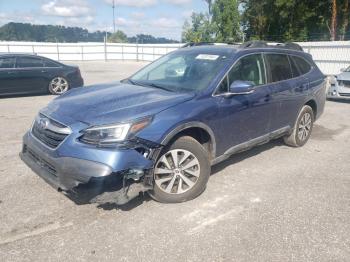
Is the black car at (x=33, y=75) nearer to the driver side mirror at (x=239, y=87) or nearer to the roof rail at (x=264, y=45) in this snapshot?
the roof rail at (x=264, y=45)

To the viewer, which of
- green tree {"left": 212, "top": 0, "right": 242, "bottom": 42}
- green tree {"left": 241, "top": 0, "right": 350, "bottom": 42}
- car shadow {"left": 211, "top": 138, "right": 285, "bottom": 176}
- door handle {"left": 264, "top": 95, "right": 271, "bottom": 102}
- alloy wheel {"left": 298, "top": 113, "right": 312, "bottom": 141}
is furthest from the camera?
green tree {"left": 212, "top": 0, "right": 242, "bottom": 42}

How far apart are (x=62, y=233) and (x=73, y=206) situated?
0.51 m

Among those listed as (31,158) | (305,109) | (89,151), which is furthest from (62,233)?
(305,109)

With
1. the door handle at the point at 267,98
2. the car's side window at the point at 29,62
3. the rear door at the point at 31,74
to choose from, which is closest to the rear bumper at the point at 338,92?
the door handle at the point at 267,98

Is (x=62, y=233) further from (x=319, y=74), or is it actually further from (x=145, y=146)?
(x=319, y=74)

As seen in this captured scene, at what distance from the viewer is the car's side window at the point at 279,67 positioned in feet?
16.9

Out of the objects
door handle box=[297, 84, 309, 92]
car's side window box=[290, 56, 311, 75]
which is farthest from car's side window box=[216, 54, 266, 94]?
car's side window box=[290, 56, 311, 75]

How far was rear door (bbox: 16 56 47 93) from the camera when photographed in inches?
438

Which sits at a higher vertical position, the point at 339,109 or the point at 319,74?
the point at 319,74

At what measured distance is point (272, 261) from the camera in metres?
2.95

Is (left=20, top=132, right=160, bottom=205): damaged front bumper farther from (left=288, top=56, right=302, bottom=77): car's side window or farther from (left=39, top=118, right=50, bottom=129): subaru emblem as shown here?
(left=288, top=56, right=302, bottom=77): car's side window

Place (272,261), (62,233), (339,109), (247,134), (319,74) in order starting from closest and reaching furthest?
(272,261), (62,233), (247,134), (319,74), (339,109)

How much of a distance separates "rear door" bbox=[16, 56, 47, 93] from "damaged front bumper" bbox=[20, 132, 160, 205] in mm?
8599

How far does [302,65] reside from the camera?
6.06 meters
